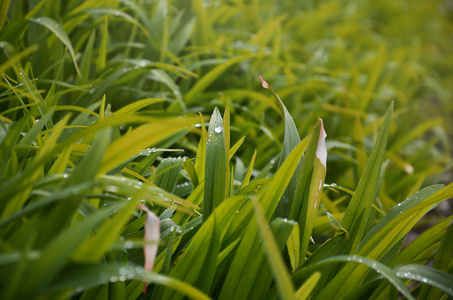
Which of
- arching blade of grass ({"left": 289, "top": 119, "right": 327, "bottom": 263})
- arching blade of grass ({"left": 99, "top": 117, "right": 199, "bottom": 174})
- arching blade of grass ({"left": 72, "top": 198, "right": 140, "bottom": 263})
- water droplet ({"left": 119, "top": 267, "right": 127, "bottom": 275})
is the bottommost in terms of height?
arching blade of grass ({"left": 289, "top": 119, "right": 327, "bottom": 263})

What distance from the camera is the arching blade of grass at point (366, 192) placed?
2.36 feet

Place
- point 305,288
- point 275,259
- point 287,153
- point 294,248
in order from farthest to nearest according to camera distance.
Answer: point 287,153, point 294,248, point 305,288, point 275,259

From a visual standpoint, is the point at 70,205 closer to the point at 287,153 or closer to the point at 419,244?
the point at 287,153

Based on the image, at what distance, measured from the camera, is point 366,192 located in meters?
0.73

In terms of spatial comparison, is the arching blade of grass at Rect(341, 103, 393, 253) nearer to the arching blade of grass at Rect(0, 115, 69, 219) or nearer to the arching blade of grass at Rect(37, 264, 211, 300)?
the arching blade of grass at Rect(37, 264, 211, 300)

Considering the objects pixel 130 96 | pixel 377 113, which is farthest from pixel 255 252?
pixel 377 113

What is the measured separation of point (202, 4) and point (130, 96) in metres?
0.49

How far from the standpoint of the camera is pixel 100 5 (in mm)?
1169

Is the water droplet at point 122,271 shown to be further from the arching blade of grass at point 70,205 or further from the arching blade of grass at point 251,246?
the arching blade of grass at point 251,246

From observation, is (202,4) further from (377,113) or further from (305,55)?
(377,113)

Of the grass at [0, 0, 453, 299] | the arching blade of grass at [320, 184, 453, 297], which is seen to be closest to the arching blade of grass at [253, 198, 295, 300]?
the grass at [0, 0, 453, 299]

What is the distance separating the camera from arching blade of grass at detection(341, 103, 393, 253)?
0.72 meters

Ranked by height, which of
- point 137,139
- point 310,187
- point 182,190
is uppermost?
point 137,139

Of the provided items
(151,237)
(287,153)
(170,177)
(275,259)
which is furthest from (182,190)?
(275,259)
